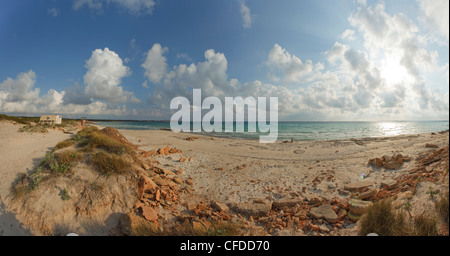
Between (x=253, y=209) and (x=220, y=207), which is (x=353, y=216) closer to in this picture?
(x=253, y=209)

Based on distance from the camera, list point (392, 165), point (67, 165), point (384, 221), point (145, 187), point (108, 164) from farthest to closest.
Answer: point (392, 165) < point (108, 164) < point (67, 165) < point (145, 187) < point (384, 221)

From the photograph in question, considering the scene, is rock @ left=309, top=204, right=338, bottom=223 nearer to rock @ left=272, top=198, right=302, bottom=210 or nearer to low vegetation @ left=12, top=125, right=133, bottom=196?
rock @ left=272, top=198, right=302, bottom=210

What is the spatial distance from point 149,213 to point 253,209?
9.37 feet

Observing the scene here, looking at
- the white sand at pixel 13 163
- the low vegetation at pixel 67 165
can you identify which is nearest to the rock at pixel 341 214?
the low vegetation at pixel 67 165

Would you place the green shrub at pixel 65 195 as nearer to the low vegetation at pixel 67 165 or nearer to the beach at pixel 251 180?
the beach at pixel 251 180

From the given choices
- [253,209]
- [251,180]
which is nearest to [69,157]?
[253,209]

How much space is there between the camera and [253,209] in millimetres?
5273

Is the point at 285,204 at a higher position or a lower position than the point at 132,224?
lower

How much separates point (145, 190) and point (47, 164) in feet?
11.6

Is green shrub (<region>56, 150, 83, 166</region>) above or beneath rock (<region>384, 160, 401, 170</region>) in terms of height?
above

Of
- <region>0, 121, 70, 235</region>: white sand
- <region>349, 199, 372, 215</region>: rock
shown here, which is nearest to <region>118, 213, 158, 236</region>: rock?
<region>0, 121, 70, 235</region>: white sand

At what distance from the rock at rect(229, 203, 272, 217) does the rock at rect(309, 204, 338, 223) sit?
1170 mm

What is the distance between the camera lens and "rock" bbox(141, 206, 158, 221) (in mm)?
4649
